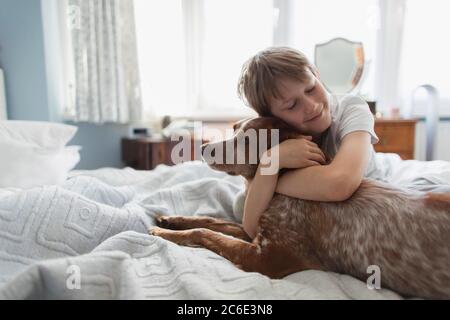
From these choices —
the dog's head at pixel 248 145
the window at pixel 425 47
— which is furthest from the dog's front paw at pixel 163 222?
the window at pixel 425 47

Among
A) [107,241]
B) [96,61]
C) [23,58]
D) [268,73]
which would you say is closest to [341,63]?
[96,61]

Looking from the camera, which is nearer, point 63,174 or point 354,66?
point 63,174

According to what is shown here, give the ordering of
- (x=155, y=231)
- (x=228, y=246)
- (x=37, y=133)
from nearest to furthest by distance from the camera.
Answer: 1. (x=228, y=246)
2. (x=155, y=231)
3. (x=37, y=133)

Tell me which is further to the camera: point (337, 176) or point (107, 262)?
point (337, 176)

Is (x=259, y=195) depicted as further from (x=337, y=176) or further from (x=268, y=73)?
(x=268, y=73)

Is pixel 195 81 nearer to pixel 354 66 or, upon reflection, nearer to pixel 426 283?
pixel 354 66

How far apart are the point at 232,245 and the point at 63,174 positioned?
2.94 feet

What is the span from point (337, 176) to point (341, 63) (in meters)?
2.40

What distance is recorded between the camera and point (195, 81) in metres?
3.47

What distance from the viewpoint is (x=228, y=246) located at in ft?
3.02

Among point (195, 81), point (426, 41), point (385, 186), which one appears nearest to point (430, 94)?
point (426, 41)

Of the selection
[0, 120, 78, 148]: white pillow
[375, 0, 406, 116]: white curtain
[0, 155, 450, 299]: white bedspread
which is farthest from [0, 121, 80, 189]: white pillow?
[375, 0, 406, 116]: white curtain

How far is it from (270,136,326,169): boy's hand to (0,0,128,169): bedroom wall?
229 cm
